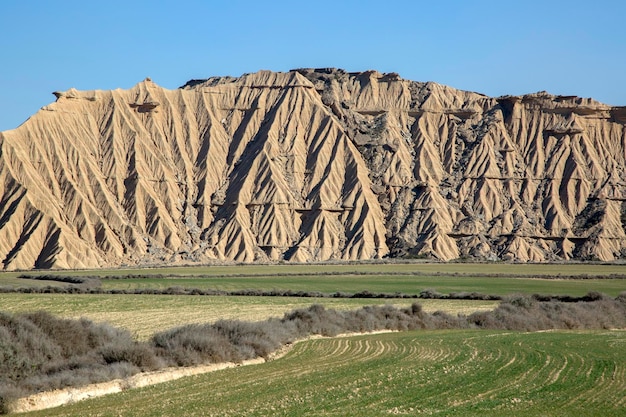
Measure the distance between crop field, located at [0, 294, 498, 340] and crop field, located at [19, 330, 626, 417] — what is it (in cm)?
863

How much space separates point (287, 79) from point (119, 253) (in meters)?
41.3

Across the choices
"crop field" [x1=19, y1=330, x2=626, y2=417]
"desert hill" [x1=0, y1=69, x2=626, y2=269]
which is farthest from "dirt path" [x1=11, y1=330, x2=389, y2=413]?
"desert hill" [x1=0, y1=69, x2=626, y2=269]

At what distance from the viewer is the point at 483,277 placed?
276 feet

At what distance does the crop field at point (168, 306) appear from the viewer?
39688mm

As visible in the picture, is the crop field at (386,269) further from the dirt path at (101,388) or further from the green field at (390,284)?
the dirt path at (101,388)

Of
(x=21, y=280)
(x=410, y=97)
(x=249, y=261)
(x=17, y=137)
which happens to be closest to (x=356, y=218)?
(x=249, y=261)

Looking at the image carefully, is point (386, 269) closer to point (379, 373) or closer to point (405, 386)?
point (379, 373)

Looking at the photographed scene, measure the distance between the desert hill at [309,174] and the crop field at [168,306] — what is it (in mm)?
45849

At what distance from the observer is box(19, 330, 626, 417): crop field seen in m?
19.6

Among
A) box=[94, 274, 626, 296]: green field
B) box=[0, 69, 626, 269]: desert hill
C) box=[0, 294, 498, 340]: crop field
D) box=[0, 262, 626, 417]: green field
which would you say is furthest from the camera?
box=[0, 69, 626, 269]: desert hill

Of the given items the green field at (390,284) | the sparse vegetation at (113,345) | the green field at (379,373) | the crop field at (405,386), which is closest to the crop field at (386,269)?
the green field at (390,284)

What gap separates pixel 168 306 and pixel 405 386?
27.4 meters

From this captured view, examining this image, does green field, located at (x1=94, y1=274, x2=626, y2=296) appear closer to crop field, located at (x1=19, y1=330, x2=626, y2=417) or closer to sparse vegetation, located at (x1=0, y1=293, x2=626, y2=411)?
sparse vegetation, located at (x1=0, y1=293, x2=626, y2=411)

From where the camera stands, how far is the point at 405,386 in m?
22.5
